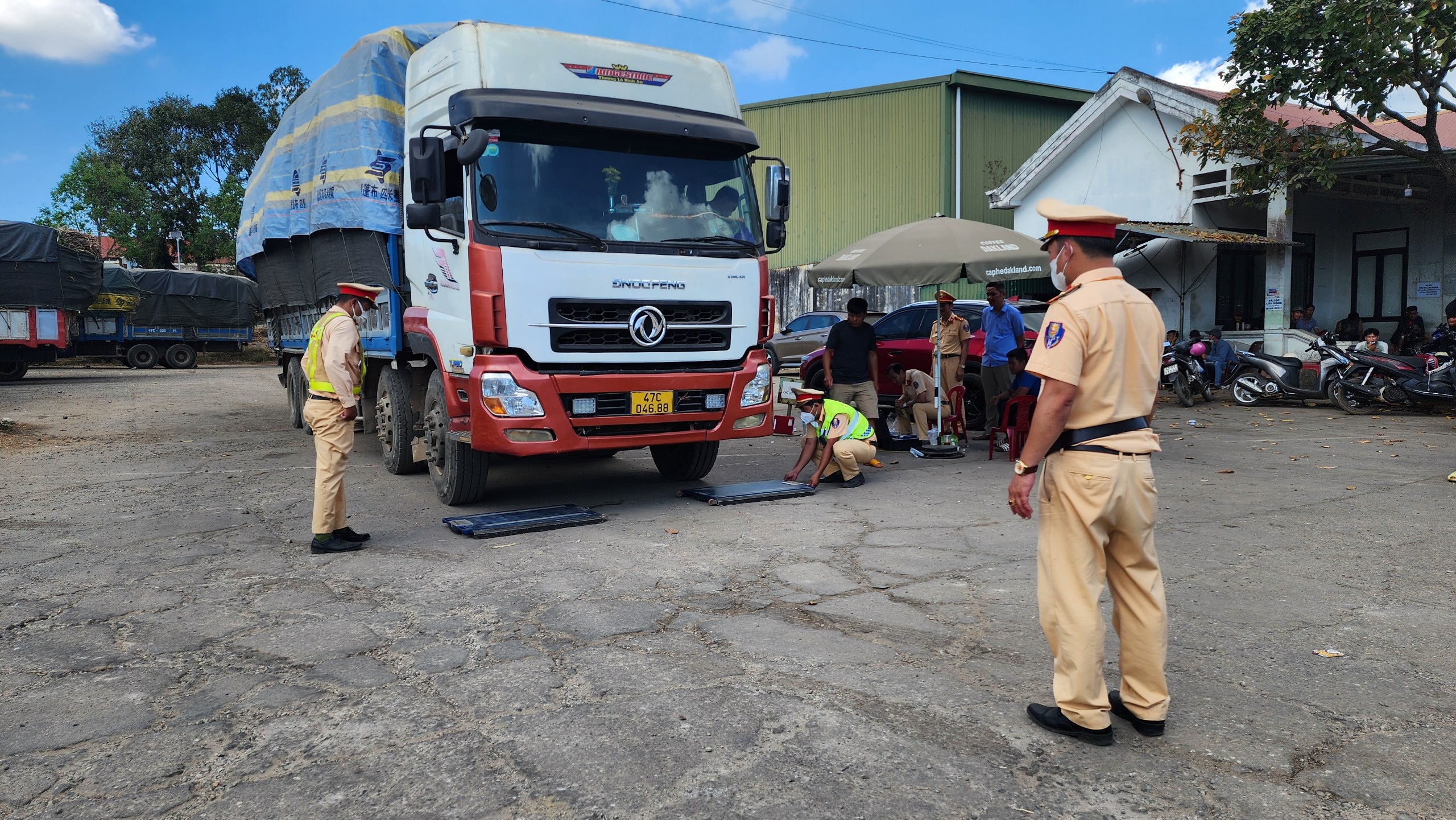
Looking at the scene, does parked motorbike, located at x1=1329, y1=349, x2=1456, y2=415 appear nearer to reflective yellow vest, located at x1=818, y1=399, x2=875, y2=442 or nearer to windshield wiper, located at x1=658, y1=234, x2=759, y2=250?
reflective yellow vest, located at x1=818, y1=399, x2=875, y2=442

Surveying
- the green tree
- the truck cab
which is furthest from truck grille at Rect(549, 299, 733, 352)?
the green tree

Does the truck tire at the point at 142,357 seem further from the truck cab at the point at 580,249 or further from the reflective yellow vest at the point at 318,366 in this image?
the reflective yellow vest at the point at 318,366

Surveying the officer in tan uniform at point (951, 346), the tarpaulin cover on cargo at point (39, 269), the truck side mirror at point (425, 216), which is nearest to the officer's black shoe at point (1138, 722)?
the truck side mirror at point (425, 216)

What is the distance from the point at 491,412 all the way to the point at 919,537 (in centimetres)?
297

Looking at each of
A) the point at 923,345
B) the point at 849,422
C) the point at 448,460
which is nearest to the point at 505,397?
the point at 448,460

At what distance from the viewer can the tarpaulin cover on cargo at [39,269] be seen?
70.2ft

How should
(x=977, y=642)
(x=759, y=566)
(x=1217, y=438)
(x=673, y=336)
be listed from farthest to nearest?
1. (x=1217, y=438)
2. (x=673, y=336)
3. (x=759, y=566)
4. (x=977, y=642)

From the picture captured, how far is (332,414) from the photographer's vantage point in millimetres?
6227

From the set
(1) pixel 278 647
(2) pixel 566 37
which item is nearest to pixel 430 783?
(1) pixel 278 647

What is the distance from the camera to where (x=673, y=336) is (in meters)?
7.03

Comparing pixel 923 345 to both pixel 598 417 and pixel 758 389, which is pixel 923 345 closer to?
pixel 758 389

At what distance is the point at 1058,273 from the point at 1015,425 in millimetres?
6100

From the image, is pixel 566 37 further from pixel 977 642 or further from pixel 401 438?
pixel 977 642

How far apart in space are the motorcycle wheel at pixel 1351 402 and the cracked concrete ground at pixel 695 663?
6.94 m
